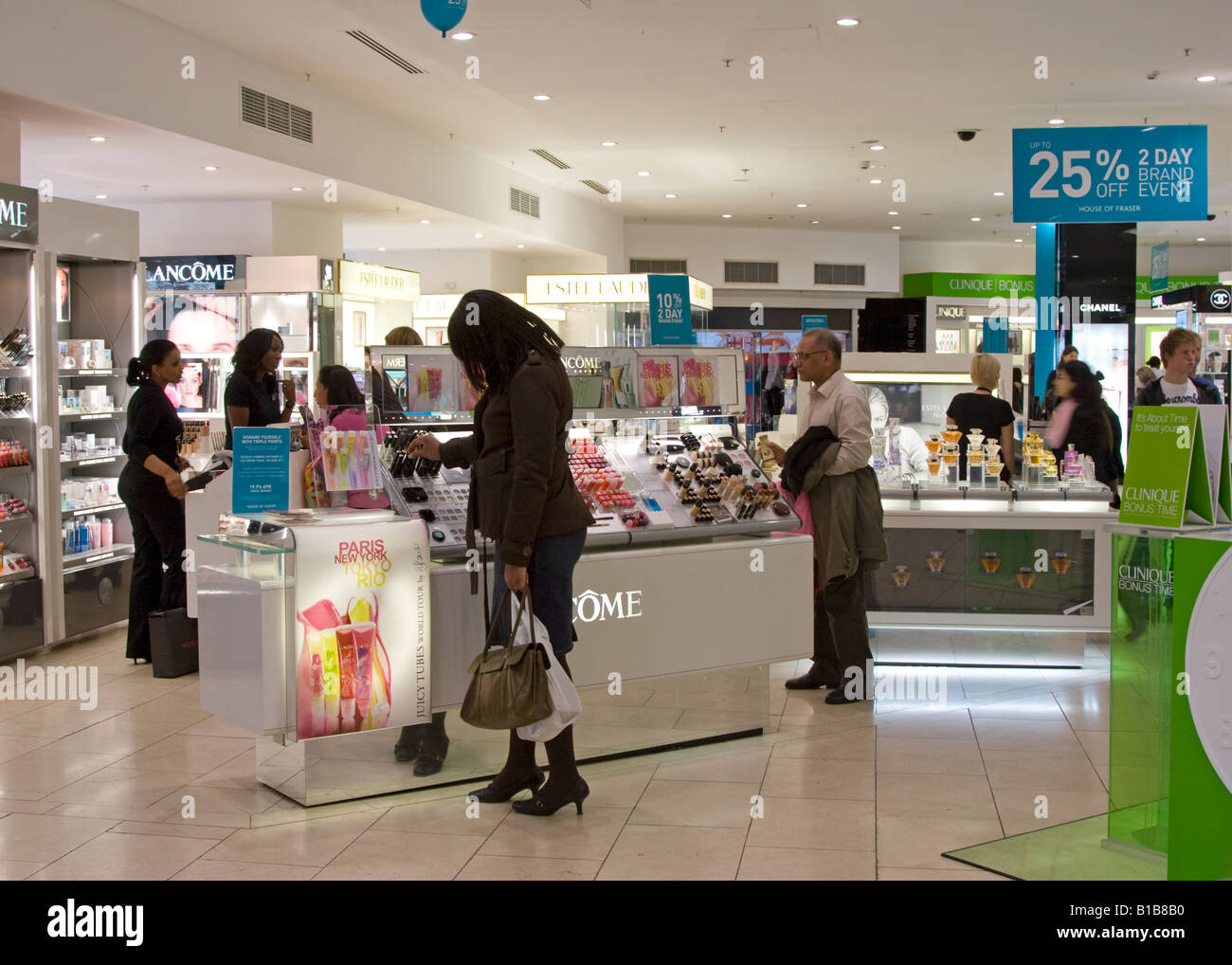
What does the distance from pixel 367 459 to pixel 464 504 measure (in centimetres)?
36

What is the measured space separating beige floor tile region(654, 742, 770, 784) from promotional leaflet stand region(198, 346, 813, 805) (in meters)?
0.11

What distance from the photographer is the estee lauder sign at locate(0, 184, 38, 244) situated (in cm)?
611

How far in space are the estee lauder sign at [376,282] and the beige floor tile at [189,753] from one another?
653 cm

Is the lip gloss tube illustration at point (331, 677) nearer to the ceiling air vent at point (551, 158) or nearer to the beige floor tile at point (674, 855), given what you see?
the beige floor tile at point (674, 855)

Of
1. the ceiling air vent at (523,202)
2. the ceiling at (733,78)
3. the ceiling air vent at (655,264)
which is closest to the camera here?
the ceiling at (733,78)

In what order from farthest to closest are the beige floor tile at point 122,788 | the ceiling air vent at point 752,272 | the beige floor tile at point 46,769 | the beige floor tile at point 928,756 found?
the ceiling air vent at point 752,272 → the beige floor tile at point 928,756 → the beige floor tile at point 46,769 → the beige floor tile at point 122,788

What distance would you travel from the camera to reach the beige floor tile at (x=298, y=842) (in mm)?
3480

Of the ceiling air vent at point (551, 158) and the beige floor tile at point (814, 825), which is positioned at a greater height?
the ceiling air vent at point (551, 158)

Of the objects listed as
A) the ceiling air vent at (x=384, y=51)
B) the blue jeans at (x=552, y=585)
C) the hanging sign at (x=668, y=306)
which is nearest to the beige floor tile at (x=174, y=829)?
the blue jeans at (x=552, y=585)

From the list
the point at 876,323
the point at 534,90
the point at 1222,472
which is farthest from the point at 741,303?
the point at 1222,472

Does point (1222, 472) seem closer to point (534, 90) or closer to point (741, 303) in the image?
point (534, 90)

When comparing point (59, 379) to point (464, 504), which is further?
point (59, 379)
